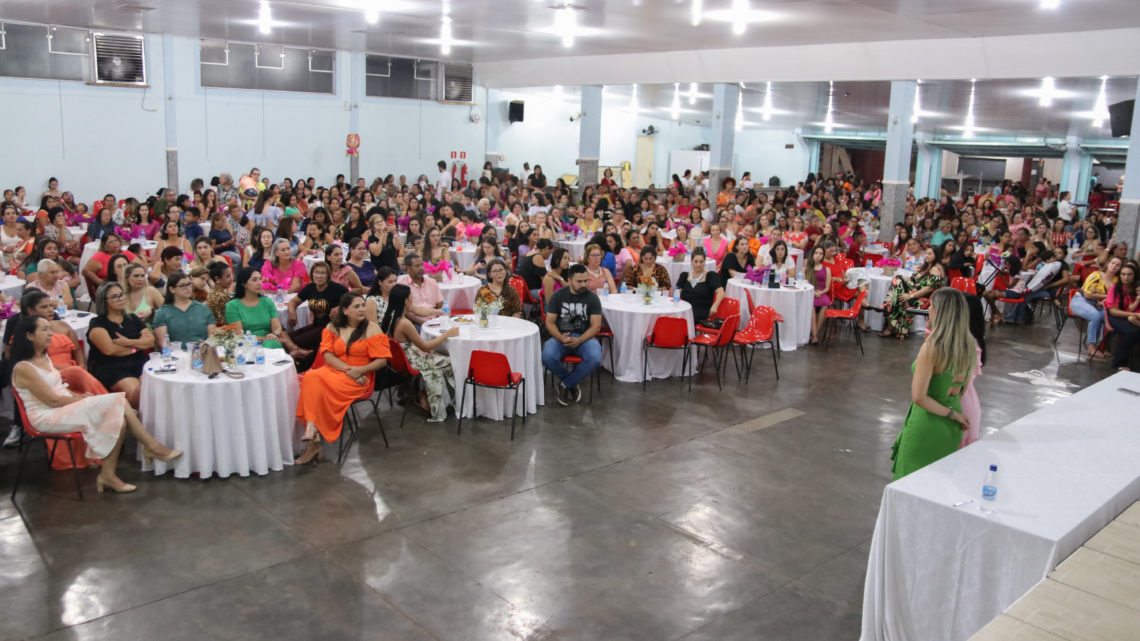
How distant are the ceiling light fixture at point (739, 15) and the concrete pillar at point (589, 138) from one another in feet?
23.3

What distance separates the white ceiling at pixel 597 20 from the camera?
967 cm

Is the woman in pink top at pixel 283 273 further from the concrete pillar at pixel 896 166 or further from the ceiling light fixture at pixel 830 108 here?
the concrete pillar at pixel 896 166

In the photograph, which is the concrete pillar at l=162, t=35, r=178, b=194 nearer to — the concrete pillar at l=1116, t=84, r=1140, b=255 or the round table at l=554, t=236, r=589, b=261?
the round table at l=554, t=236, r=589, b=261

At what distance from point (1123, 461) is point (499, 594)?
303 centimetres

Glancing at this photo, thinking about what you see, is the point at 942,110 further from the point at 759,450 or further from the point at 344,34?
the point at 759,450

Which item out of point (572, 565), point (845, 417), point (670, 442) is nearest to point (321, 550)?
point (572, 565)

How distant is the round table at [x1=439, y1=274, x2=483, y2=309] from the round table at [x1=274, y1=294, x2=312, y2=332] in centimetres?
151

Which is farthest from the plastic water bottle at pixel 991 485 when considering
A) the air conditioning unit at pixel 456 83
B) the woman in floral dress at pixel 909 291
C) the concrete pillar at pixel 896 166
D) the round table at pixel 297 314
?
the air conditioning unit at pixel 456 83

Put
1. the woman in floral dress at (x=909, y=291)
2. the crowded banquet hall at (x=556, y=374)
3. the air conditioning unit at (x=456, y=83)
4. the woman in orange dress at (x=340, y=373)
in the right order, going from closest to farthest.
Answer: the crowded banquet hall at (x=556, y=374), the woman in orange dress at (x=340, y=373), the woman in floral dress at (x=909, y=291), the air conditioning unit at (x=456, y=83)

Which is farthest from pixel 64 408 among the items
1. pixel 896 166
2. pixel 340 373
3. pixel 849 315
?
pixel 896 166

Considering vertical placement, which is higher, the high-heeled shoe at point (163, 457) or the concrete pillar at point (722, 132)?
the concrete pillar at point (722, 132)

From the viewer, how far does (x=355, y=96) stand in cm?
1967

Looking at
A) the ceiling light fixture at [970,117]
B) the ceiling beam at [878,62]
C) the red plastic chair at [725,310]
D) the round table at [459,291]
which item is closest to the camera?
the red plastic chair at [725,310]

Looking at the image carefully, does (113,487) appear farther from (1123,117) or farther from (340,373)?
(1123,117)
